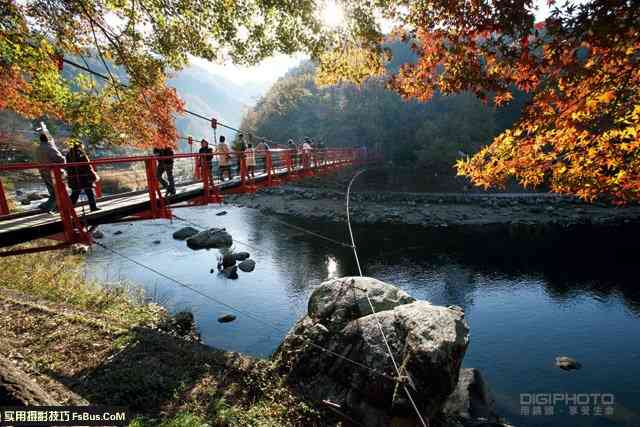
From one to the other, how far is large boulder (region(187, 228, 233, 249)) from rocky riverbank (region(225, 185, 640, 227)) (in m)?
8.79

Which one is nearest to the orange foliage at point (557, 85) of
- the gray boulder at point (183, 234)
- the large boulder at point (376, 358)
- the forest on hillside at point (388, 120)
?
the large boulder at point (376, 358)

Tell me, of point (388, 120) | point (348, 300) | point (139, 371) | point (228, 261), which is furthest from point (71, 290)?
point (388, 120)

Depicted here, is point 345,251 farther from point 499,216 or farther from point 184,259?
point 499,216

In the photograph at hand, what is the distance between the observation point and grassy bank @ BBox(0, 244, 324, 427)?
4395 mm

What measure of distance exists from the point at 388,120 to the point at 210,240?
3700cm

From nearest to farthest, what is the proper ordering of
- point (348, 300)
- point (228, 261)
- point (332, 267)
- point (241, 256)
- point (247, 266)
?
point (348, 300), point (247, 266), point (228, 261), point (332, 267), point (241, 256)

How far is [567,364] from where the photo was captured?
8.20 metres

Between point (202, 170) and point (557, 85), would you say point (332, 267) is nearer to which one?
point (202, 170)

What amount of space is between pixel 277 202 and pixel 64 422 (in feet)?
89.3

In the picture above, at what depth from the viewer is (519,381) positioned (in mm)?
7883

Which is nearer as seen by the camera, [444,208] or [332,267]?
[332,267]

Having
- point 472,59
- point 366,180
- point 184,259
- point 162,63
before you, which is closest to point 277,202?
point 366,180

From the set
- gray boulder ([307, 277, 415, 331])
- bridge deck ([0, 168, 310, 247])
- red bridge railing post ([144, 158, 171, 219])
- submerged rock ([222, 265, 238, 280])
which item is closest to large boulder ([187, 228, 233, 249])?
submerged rock ([222, 265, 238, 280])

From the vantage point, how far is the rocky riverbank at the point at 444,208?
22.0 meters
